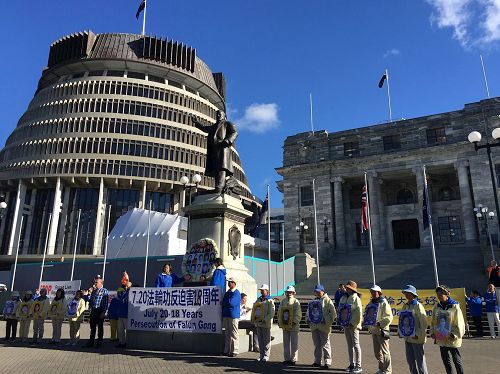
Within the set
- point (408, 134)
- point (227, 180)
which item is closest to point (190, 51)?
point (408, 134)

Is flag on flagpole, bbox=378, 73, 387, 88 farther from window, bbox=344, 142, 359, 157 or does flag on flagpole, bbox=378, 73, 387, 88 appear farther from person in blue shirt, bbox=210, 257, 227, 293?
person in blue shirt, bbox=210, 257, 227, 293

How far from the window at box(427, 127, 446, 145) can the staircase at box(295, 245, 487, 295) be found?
12.4m

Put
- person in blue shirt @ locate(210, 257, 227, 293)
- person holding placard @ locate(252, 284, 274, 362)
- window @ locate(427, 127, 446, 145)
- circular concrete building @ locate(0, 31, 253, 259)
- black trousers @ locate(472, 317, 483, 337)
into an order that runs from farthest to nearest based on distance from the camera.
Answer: circular concrete building @ locate(0, 31, 253, 259) < window @ locate(427, 127, 446, 145) < black trousers @ locate(472, 317, 483, 337) < person in blue shirt @ locate(210, 257, 227, 293) < person holding placard @ locate(252, 284, 274, 362)

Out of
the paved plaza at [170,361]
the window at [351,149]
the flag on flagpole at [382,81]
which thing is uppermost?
the flag on flagpole at [382,81]

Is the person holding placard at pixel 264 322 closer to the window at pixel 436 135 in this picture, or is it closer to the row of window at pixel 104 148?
the window at pixel 436 135

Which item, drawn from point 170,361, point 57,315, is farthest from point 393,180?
point 170,361

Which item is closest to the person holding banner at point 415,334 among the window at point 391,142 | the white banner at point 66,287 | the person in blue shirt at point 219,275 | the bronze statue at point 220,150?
the person in blue shirt at point 219,275

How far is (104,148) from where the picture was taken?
202 feet

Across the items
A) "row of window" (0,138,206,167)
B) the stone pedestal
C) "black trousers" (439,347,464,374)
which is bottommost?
"black trousers" (439,347,464,374)

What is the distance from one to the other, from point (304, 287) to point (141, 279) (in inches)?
537

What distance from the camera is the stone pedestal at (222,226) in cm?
1247

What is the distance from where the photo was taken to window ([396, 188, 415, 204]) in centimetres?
4750

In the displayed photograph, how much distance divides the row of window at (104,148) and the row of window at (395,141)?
2855 centimetres

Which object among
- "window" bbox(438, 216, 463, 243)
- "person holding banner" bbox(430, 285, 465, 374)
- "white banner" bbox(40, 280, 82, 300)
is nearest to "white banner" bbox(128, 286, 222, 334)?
"person holding banner" bbox(430, 285, 465, 374)
